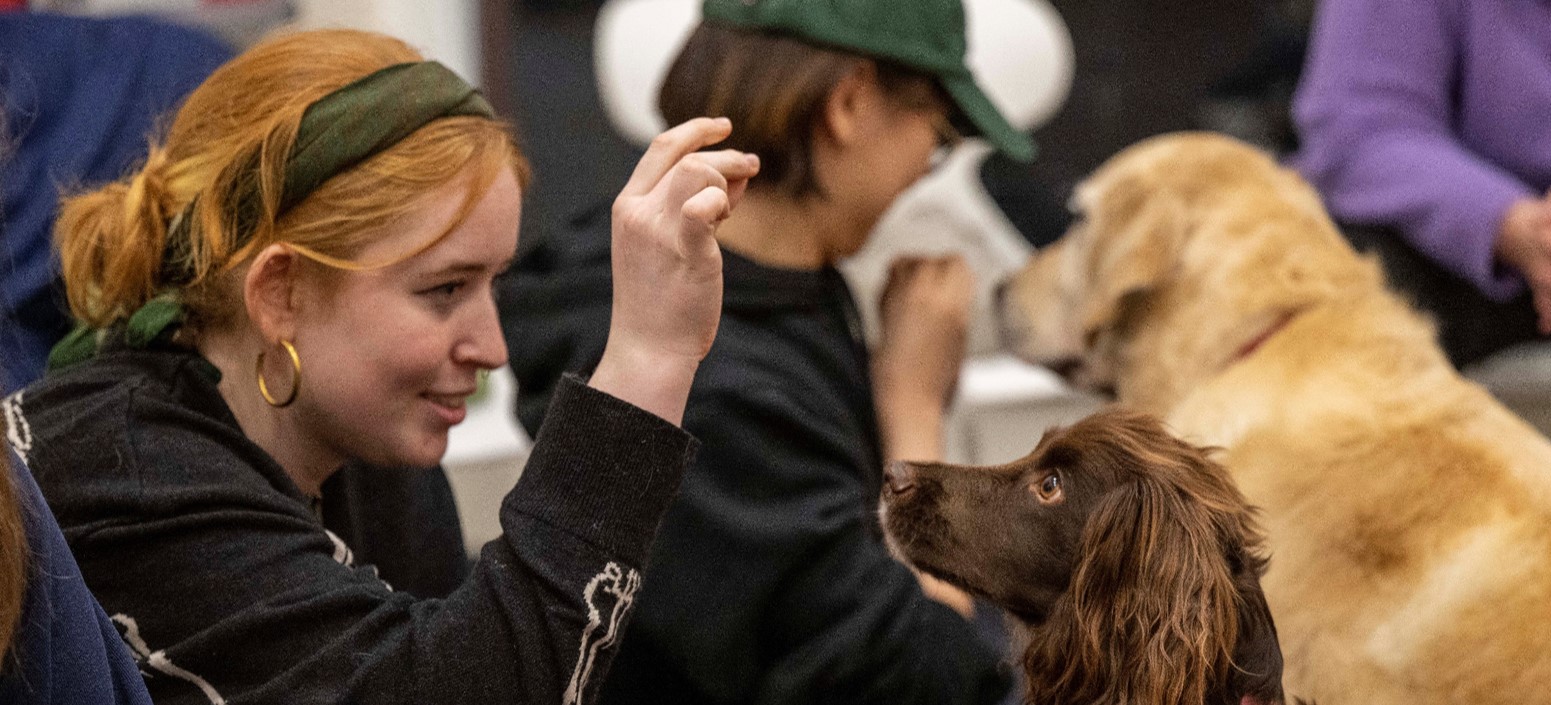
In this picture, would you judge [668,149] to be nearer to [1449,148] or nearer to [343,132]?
[343,132]

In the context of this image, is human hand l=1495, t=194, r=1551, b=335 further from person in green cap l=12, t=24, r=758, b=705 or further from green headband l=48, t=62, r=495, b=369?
green headband l=48, t=62, r=495, b=369

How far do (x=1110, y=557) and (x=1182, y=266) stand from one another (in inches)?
34.5

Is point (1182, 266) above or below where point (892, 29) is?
below

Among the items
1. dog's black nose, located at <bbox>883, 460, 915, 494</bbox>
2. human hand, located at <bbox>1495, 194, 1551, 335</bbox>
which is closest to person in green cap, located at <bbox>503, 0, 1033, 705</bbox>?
dog's black nose, located at <bbox>883, 460, 915, 494</bbox>

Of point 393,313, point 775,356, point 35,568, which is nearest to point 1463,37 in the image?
point 775,356

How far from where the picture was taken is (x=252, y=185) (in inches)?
45.5

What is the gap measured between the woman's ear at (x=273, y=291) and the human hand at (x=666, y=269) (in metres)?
0.31

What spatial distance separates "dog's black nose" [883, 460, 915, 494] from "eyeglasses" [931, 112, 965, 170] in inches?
22.1

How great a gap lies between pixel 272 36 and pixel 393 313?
32 centimetres

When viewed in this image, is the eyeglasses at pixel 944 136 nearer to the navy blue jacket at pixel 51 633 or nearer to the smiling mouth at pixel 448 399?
the smiling mouth at pixel 448 399

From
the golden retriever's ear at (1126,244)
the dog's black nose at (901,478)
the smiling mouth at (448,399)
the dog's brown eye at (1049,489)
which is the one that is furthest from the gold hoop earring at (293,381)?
the golden retriever's ear at (1126,244)

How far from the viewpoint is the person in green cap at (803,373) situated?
1490 millimetres

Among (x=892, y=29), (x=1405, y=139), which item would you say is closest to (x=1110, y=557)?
(x=892, y=29)

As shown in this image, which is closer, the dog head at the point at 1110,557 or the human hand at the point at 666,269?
the human hand at the point at 666,269
